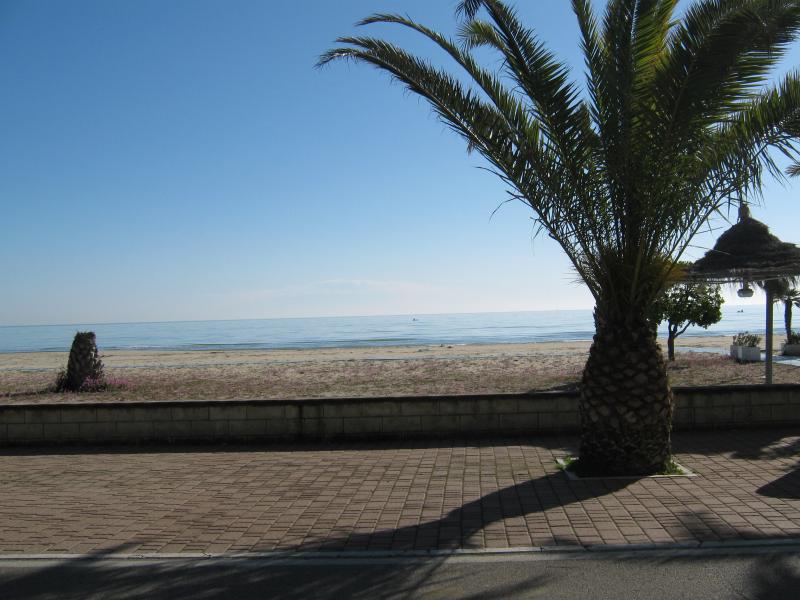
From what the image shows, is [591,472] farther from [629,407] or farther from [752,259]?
[752,259]

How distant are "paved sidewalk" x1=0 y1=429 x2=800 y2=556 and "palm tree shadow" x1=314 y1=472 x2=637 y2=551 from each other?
2 centimetres

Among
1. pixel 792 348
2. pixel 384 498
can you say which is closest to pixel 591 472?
pixel 384 498

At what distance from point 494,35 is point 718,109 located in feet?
7.36

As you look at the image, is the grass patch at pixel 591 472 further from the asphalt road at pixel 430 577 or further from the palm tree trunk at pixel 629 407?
the asphalt road at pixel 430 577

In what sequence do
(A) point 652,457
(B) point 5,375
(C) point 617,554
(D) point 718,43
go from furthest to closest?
(B) point 5,375 → (A) point 652,457 → (D) point 718,43 → (C) point 617,554

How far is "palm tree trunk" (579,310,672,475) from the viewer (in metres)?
6.05

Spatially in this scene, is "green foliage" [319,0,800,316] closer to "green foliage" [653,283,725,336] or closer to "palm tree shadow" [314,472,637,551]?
"palm tree shadow" [314,472,637,551]

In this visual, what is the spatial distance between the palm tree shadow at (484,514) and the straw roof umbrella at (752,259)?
→ 268 inches

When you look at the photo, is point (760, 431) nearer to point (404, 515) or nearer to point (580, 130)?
point (580, 130)

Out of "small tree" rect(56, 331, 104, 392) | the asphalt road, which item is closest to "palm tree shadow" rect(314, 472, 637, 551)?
the asphalt road

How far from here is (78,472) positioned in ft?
22.4

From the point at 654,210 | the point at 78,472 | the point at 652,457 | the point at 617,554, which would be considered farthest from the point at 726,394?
the point at 78,472

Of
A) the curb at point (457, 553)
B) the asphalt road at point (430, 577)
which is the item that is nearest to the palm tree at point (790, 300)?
the curb at point (457, 553)

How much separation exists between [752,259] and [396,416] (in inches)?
298
